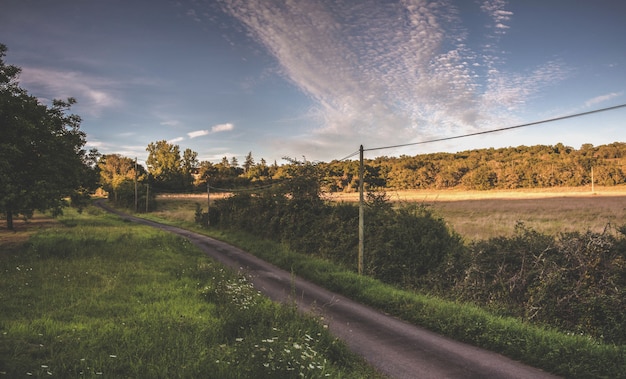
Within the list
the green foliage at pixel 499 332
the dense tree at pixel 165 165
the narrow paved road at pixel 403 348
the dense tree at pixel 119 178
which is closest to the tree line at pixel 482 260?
the green foliage at pixel 499 332

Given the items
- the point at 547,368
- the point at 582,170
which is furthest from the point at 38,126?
the point at 582,170

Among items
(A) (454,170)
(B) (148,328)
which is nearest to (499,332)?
(B) (148,328)

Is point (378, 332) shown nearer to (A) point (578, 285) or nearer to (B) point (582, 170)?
(A) point (578, 285)

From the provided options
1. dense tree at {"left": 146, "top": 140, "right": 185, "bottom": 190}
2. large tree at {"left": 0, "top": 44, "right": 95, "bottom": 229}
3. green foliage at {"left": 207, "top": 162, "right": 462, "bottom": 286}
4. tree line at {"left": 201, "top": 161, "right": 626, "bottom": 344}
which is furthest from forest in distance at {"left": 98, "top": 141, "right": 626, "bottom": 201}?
large tree at {"left": 0, "top": 44, "right": 95, "bottom": 229}

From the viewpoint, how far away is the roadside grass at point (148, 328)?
590cm

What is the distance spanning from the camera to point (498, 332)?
9555mm

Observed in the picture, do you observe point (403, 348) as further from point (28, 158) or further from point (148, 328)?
point (28, 158)

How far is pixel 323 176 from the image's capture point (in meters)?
27.0

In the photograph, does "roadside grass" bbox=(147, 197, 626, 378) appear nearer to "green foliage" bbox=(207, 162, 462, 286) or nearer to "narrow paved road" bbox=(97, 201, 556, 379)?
"narrow paved road" bbox=(97, 201, 556, 379)

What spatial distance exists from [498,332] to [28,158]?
22535 millimetres

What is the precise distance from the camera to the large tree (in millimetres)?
16297

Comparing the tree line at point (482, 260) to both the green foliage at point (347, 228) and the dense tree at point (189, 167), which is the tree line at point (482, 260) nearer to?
the green foliage at point (347, 228)

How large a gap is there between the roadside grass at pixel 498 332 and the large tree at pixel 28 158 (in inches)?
578

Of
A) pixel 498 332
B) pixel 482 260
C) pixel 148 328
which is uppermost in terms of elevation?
pixel 482 260
